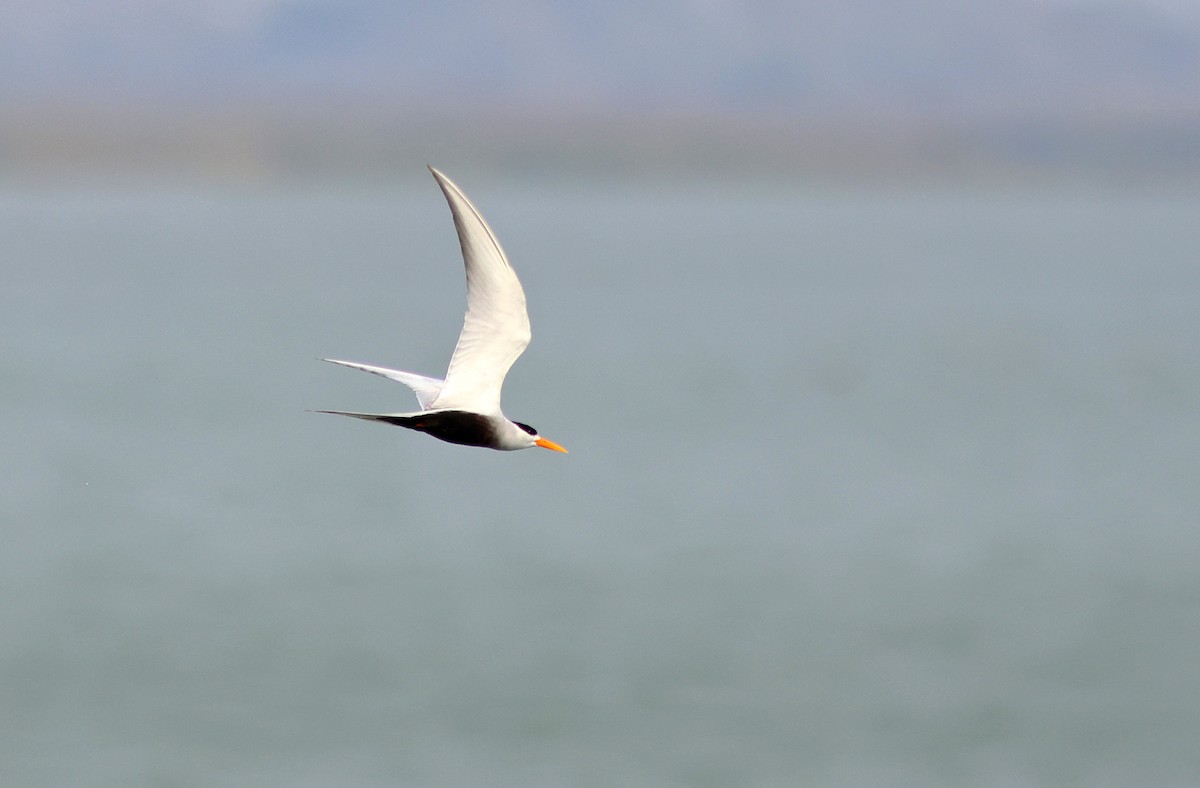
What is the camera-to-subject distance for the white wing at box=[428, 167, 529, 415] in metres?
14.4

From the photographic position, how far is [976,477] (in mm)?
51031

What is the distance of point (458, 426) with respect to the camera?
1401 centimetres

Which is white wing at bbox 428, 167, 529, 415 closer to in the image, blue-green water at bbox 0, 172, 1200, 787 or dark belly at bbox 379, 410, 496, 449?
dark belly at bbox 379, 410, 496, 449

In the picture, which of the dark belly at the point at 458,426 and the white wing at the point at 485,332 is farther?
the white wing at the point at 485,332

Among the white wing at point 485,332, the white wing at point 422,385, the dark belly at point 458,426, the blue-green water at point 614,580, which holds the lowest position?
the dark belly at point 458,426

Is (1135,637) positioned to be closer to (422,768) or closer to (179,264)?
(422,768)

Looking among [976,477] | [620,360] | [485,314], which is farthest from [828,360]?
[485,314]

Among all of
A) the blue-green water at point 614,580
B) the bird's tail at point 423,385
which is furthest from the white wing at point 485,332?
the blue-green water at point 614,580

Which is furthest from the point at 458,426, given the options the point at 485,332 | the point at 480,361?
the point at 485,332

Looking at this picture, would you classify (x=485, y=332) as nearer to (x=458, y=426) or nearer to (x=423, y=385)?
(x=423, y=385)

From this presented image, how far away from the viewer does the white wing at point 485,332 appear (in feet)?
47.1

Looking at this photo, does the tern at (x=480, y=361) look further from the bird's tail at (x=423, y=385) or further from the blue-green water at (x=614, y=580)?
the blue-green water at (x=614, y=580)

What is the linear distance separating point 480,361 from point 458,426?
2.87ft

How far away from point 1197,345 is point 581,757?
2350 inches
